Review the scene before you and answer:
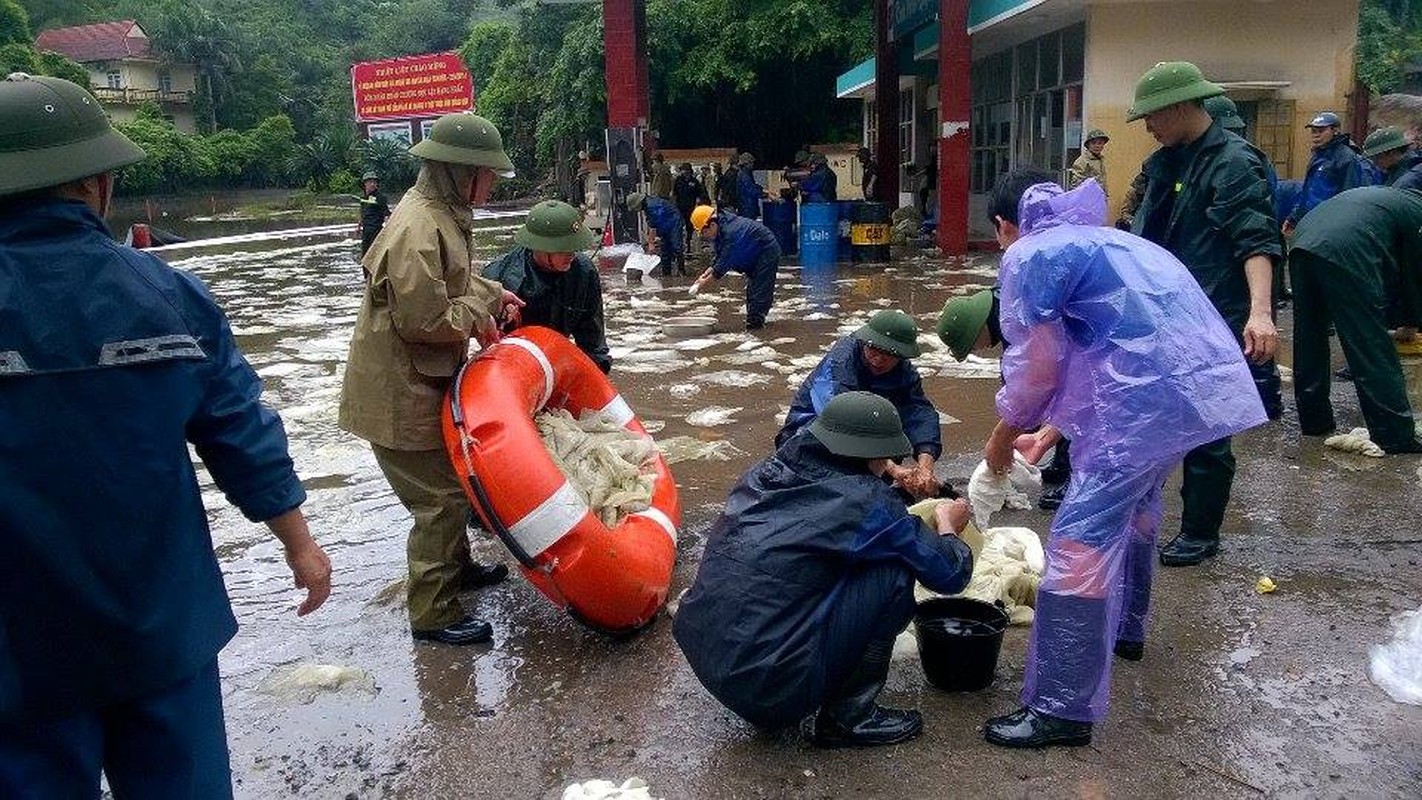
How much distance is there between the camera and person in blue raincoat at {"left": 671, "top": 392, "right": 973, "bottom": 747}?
115 inches

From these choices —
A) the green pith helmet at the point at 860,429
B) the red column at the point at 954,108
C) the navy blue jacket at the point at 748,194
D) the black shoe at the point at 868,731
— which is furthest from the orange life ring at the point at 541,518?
the navy blue jacket at the point at 748,194

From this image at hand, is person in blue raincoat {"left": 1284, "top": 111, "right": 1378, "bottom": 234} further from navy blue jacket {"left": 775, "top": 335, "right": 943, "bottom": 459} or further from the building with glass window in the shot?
navy blue jacket {"left": 775, "top": 335, "right": 943, "bottom": 459}

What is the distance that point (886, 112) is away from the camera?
18.0 meters

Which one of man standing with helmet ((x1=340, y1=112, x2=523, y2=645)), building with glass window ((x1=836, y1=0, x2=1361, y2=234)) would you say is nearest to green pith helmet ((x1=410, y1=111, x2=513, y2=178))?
man standing with helmet ((x1=340, y1=112, x2=523, y2=645))

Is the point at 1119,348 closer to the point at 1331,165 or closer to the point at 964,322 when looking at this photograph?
the point at 964,322

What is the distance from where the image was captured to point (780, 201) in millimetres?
17719

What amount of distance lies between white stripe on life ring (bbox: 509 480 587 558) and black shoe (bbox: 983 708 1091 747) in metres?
1.44

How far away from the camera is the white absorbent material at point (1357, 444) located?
561 cm

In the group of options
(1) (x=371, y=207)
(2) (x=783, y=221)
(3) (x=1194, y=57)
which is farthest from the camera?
(2) (x=783, y=221)

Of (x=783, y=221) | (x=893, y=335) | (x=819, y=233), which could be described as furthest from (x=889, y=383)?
(x=783, y=221)

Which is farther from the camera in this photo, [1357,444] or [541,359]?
[1357,444]

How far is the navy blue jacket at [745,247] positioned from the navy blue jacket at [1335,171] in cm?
446

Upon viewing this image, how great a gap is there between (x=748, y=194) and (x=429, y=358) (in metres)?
14.7

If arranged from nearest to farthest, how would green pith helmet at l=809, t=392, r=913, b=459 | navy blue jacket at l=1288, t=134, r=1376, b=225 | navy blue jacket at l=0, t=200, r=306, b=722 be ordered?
navy blue jacket at l=0, t=200, r=306, b=722, green pith helmet at l=809, t=392, r=913, b=459, navy blue jacket at l=1288, t=134, r=1376, b=225
